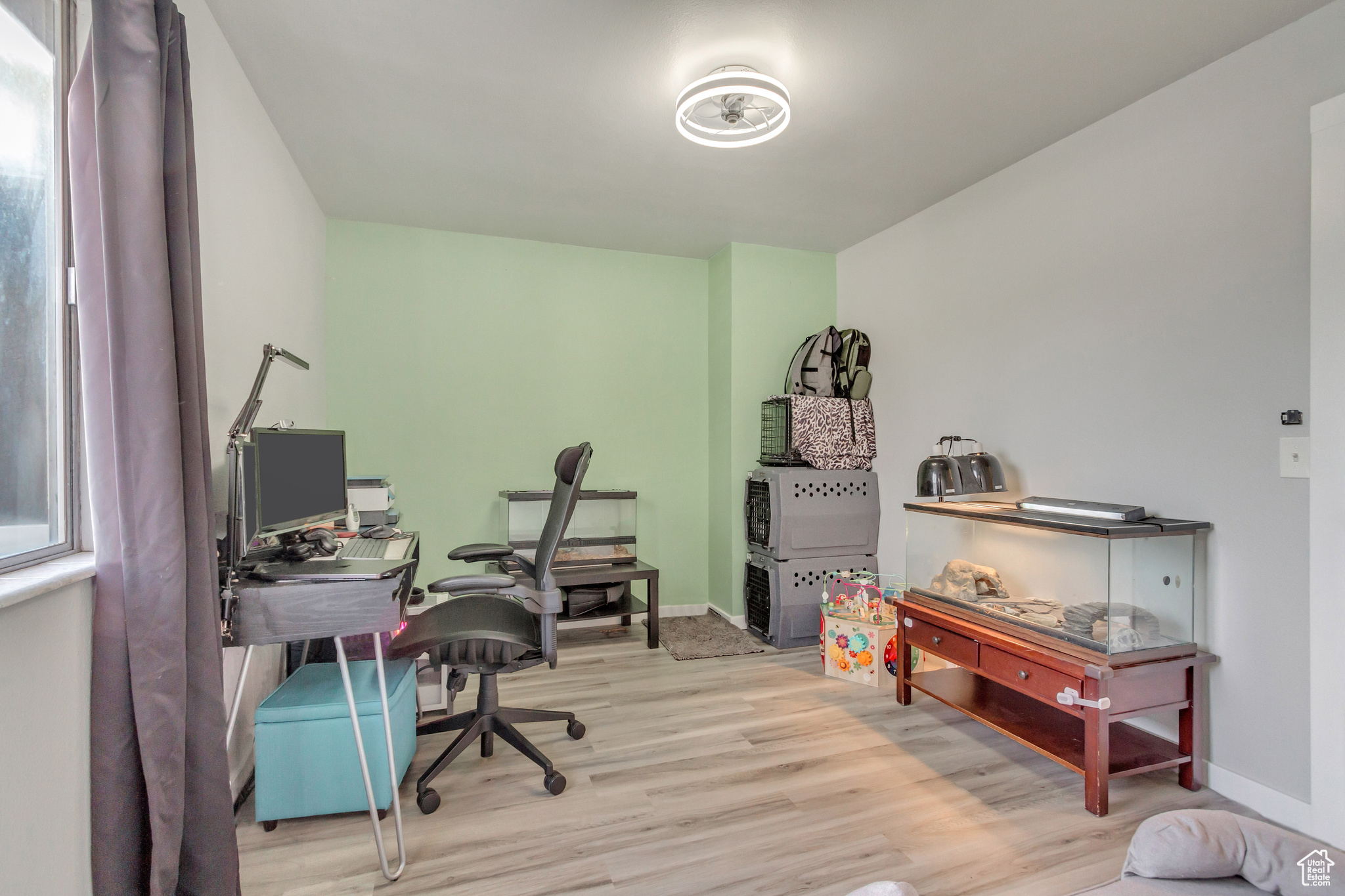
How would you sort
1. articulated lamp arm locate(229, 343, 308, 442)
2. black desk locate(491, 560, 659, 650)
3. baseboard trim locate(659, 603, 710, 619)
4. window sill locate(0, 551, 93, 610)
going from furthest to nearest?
baseboard trim locate(659, 603, 710, 619) < black desk locate(491, 560, 659, 650) < articulated lamp arm locate(229, 343, 308, 442) < window sill locate(0, 551, 93, 610)

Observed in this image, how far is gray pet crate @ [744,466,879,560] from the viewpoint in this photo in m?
3.67

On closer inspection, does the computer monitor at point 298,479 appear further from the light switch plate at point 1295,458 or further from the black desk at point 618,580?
the light switch plate at point 1295,458

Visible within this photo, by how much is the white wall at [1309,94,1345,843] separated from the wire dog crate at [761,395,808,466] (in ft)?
7.30

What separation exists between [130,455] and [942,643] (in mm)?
2685

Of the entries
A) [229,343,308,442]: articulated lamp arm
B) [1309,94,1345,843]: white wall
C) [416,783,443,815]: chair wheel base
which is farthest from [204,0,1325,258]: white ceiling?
[416,783,443,815]: chair wheel base

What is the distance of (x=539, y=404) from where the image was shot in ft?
13.5

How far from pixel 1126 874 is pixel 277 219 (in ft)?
11.5

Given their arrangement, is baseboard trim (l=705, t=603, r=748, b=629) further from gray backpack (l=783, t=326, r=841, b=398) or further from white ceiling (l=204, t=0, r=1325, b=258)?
white ceiling (l=204, t=0, r=1325, b=258)

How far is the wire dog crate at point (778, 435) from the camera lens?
3754mm

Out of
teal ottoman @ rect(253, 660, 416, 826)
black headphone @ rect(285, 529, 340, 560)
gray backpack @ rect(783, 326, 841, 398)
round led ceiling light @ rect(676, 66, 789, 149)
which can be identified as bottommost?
teal ottoman @ rect(253, 660, 416, 826)

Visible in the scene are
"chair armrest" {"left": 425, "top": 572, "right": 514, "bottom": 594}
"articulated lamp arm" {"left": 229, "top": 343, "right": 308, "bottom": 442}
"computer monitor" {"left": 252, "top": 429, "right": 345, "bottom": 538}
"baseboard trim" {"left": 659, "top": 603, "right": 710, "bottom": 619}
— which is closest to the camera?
"articulated lamp arm" {"left": 229, "top": 343, "right": 308, "bottom": 442}

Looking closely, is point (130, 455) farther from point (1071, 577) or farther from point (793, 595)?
point (793, 595)

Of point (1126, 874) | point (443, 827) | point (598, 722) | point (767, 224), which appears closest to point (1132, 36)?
point (767, 224)

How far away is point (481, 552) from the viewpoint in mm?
2703
